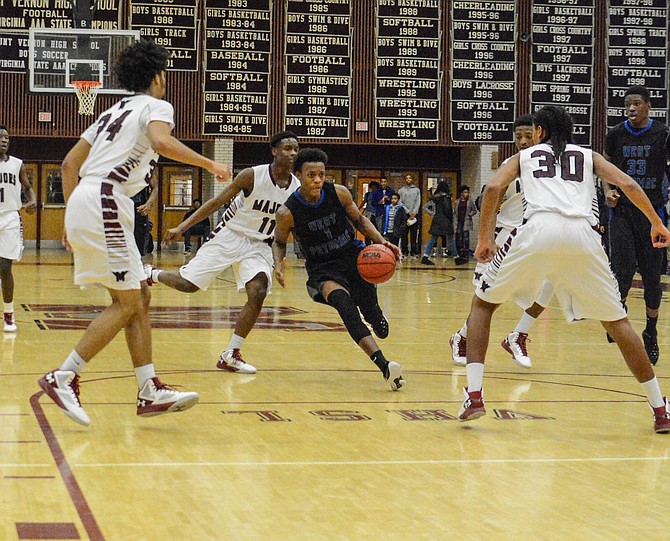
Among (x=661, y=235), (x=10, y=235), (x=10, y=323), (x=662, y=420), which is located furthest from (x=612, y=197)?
(x=10, y=235)

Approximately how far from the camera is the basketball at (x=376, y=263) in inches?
294

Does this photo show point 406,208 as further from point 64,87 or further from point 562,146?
point 562,146

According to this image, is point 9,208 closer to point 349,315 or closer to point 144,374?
point 349,315

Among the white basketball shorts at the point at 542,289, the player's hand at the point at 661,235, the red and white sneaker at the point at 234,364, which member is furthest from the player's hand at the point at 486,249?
the white basketball shorts at the point at 542,289

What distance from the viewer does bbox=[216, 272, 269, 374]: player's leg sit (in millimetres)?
7898

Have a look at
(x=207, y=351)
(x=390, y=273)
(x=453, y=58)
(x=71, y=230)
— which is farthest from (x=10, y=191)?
(x=453, y=58)

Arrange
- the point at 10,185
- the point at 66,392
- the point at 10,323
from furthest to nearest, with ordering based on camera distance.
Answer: the point at 10,185 → the point at 10,323 → the point at 66,392

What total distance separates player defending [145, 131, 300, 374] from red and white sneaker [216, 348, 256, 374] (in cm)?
33

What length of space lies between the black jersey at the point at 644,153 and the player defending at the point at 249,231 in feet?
8.37

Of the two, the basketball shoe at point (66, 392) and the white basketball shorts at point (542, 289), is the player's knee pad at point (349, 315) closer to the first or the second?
the white basketball shorts at point (542, 289)

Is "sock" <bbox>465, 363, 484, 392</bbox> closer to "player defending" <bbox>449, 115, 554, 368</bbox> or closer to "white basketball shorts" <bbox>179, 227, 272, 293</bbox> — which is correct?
"player defending" <bbox>449, 115, 554, 368</bbox>

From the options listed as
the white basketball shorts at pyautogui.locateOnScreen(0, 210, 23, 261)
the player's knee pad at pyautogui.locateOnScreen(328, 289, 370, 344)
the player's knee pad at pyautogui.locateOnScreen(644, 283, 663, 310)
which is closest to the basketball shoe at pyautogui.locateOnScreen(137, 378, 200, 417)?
the player's knee pad at pyautogui.locateOnScreen(328, 289, 370, 344)

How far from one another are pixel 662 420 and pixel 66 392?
2.98 metres

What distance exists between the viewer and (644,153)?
29.2ft
